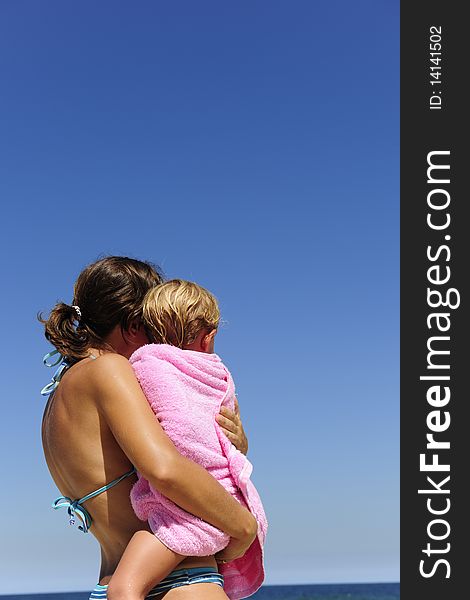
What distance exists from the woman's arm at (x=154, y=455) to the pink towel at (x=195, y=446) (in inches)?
2.1

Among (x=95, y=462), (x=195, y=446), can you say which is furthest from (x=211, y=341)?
(x=95, y=462)

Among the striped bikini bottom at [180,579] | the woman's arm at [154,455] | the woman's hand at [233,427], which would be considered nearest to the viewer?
the woman's arm at [154,455]

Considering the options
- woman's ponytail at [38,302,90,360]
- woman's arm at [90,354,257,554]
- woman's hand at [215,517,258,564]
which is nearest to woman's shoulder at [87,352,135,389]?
woman's arm at [90,354,257,554]

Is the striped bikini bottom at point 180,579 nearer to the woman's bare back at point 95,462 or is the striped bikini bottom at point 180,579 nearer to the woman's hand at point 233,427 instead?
the woman's bare back at point 95,462

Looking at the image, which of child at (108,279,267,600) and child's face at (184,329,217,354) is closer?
child at (108,279,267,600)

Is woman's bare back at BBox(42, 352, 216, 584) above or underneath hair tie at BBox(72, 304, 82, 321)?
underneath

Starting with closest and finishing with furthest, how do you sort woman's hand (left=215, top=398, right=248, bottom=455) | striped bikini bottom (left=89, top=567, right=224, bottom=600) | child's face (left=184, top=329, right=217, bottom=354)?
striped bikini bottom (left=89, top=567, right=224, bottom=600) → woman's hand (left=215, top=398, right=248, bottom=455) → child's face (left=184, top=329, right=217, bottom=354)

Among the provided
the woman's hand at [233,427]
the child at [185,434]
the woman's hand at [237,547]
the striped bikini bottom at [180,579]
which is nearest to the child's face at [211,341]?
the child at [185,434]

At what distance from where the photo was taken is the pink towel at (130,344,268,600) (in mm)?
2781

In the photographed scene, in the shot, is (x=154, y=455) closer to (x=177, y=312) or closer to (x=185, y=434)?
(x=185, y=434)

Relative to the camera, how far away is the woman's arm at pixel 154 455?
271 centimetres

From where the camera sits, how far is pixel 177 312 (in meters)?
3.07

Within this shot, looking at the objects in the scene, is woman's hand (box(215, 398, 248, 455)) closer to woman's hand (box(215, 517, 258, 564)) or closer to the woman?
the woman

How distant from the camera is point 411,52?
21.7ft
